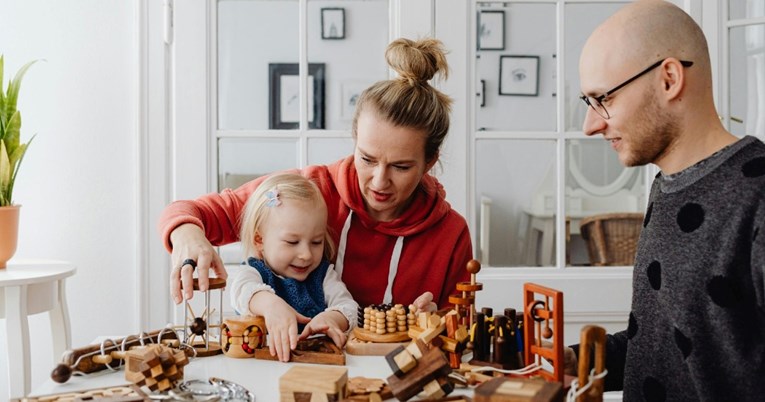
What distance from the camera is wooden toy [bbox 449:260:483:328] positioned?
129 cm

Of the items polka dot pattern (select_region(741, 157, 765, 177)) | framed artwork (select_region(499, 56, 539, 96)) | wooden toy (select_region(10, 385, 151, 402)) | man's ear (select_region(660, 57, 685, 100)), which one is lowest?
wooden toy (select_region(10, 385, 151, 402))

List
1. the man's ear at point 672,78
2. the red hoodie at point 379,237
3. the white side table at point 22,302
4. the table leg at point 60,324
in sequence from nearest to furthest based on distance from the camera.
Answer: the man's ear at point 672,78 → the red hoodie at point 379,237 → the white side table at point 22,302 → the table leg at point 60,324

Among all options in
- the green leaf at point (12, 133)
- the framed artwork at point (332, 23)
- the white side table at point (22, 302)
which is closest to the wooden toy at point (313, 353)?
the white side table at point (22, 302)

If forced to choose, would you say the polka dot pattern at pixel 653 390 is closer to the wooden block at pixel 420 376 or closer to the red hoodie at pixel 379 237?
the wooden block at pixel 420 376

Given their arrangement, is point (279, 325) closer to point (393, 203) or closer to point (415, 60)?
point (393, 203)

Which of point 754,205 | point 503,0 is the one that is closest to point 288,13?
point 503,0

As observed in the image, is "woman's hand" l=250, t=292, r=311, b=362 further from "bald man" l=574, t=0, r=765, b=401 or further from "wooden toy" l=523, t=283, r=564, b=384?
"bald man" l=574, t=0, r=765, b=401

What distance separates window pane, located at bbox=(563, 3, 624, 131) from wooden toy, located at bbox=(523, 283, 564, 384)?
1.80 m

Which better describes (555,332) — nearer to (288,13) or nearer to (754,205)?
(754,205)

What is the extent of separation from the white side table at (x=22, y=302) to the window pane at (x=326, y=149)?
0.94m

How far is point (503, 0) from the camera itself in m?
2.85

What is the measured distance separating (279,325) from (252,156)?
160 centimetres

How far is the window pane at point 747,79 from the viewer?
282 cm

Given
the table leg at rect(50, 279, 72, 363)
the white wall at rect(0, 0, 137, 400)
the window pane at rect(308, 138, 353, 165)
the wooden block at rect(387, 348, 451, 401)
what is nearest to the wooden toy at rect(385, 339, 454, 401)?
the wooden block at rect(387, 348, 451, 401)
